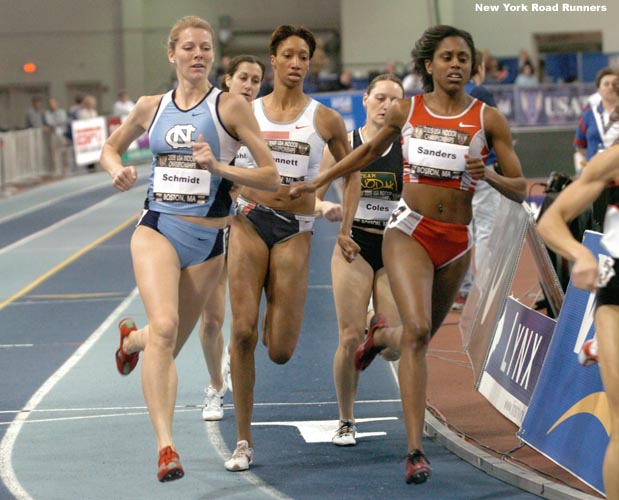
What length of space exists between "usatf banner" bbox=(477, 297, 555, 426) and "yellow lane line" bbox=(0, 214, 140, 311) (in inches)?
259

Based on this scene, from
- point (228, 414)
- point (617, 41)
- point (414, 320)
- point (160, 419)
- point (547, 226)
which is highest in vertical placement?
point (617, 41)

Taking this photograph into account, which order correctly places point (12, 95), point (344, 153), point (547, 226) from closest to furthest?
point (547, 226), point (344, 153), point (12, 95)

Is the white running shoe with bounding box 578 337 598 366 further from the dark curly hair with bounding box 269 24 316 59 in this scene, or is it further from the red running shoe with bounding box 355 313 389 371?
the dark curly hair with bounding box 269 24 316 59

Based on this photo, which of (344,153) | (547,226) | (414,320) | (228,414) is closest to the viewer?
(547,226)

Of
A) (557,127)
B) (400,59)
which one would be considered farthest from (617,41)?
(557,127)

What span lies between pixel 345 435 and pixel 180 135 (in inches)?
83.1

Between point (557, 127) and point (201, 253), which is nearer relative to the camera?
point (201, 253)

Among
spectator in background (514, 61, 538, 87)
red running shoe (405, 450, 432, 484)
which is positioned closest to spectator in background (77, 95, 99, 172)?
spectator in background (514, 61, 538, 87)

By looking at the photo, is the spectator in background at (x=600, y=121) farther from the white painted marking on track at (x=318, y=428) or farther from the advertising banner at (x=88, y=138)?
the advertising banner at (x=88, y=138)

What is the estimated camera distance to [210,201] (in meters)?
6.43

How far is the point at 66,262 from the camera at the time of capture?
1680 centimetres

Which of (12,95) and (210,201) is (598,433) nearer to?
A: (210,201)

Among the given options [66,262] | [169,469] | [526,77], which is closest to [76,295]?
[66,262]

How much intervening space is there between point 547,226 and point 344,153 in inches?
91.7
